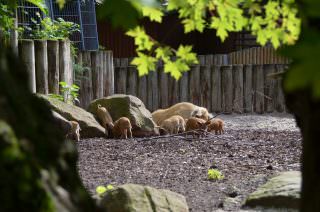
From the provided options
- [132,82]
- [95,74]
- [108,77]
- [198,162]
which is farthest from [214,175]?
[132,82]

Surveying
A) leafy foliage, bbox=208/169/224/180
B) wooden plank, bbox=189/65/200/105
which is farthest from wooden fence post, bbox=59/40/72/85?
wooden plank, bbox=189/65/200/105

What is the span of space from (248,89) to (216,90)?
0.74 m

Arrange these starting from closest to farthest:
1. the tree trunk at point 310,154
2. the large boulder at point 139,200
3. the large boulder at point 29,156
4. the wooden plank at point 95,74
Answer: the large boulder at point 29,156 → the tree trunk at point 310,154 → the large boulder at point 139,200 → the wooden plank at point 95,74

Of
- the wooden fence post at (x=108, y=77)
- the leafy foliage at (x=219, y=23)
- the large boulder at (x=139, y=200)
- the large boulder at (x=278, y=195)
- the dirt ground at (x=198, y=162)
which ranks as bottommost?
the dirt ground at (x=198, y=162)

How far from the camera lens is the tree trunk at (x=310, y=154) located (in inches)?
57.7

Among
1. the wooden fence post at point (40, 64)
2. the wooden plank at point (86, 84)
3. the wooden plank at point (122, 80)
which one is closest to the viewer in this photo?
the wooden fence post at point (40, 64)

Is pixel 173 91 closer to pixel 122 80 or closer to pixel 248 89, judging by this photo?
pixel 122 80

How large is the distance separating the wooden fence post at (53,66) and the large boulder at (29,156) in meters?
8.21

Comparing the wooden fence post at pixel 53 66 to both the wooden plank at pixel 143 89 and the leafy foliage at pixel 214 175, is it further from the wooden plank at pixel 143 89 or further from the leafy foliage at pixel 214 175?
the wooden plank at pixel 143 89

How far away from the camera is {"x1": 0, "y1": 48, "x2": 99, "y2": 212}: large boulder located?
1.13 m

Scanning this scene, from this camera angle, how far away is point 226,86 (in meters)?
14.6

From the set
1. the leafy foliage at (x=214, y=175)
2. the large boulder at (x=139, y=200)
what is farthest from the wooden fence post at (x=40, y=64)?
the large boulder at (x=139, y=200)

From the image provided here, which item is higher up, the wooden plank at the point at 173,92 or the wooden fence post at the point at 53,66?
the wooden fence post at the point at 53,66

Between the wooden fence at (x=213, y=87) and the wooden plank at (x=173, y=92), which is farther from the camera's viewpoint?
the wooden plank at (x=173, y=92)
